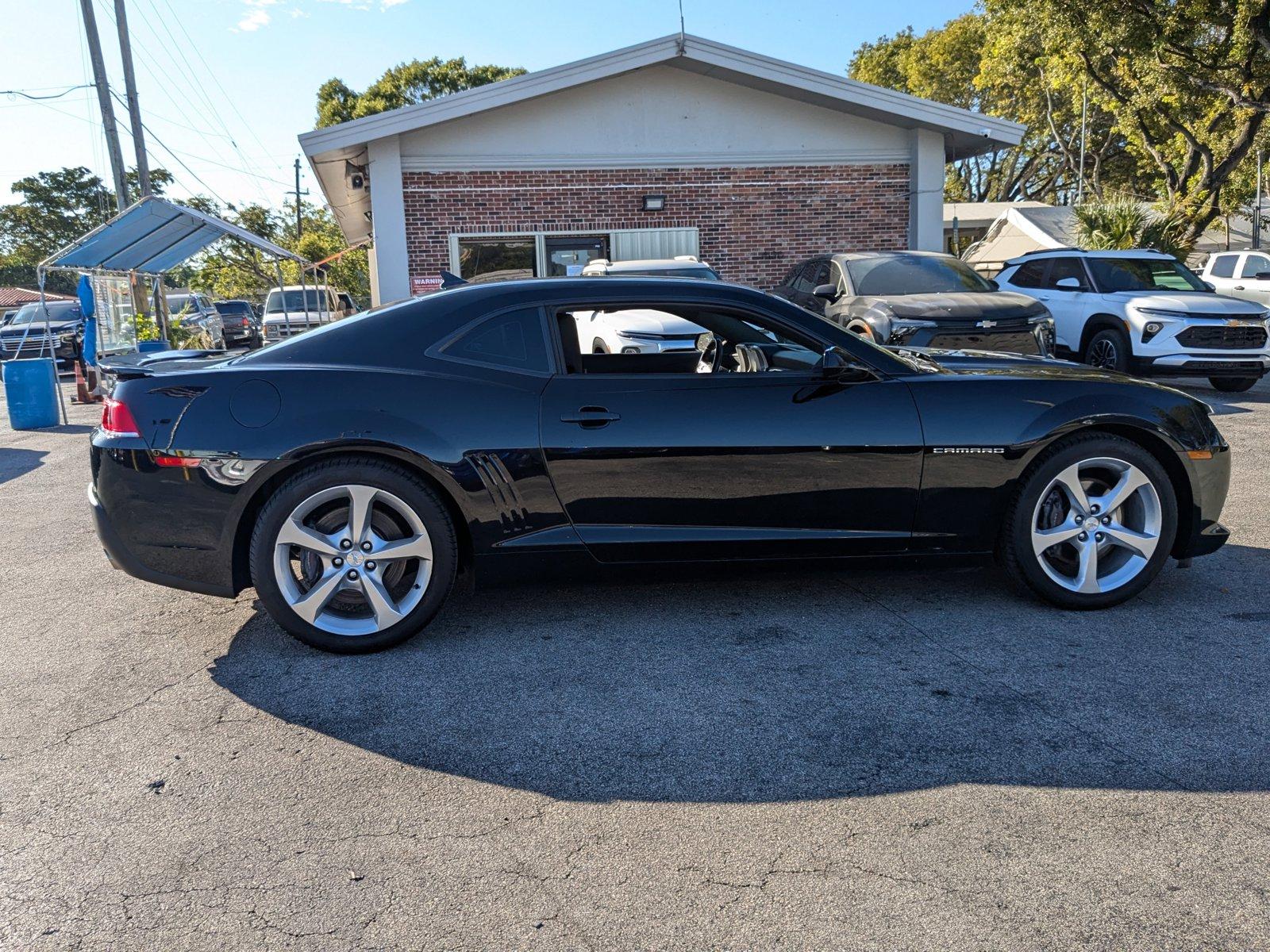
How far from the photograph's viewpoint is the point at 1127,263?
12.7 m

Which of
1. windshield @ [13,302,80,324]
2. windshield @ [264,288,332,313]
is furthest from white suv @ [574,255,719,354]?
windshield @ [13,302,80,324]

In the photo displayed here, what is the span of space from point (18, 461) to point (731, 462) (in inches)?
328

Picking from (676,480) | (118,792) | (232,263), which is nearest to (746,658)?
(676,480)

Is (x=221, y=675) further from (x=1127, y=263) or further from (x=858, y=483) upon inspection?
(x=1127, y=263)

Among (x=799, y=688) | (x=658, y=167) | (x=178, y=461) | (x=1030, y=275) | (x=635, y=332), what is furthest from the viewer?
(x=658, y=167)

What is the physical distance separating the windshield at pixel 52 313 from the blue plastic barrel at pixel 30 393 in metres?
14.4

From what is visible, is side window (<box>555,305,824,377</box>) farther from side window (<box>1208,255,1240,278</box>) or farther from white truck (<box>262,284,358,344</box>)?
side window (<box>1208,255,1240,278</box>)

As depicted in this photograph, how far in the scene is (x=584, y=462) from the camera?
4.15 meters

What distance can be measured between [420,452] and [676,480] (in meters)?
A: 1.01

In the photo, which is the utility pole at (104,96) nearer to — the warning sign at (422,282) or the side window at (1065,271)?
the warning sign at (422,282)

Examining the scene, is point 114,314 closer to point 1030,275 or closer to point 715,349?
point 1030,275

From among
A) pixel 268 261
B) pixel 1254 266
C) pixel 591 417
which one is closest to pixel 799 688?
pixel 591 417

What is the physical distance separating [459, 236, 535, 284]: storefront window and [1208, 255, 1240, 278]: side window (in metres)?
15.3

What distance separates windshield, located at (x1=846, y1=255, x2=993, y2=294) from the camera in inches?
440
